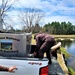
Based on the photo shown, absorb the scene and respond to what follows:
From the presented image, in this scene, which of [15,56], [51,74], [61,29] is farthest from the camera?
[61,29]

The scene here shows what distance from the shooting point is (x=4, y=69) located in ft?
14.3

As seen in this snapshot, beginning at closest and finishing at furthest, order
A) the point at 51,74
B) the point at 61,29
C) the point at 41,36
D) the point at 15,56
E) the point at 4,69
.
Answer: the point at 4,69, the point at 15,56, the point at 51,74, the point at 41,36, the point at 61,29

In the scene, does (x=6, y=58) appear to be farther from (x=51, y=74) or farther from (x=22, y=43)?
(x=51, y=74)

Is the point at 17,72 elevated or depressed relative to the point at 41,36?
depressed

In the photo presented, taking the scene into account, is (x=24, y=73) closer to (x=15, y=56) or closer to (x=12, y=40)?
(x=15, y=56)

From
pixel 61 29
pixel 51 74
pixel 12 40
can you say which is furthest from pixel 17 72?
pixel 61 29

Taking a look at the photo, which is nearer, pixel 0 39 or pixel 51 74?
pixel 0 39

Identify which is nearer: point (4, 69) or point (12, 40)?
point (4, 69)

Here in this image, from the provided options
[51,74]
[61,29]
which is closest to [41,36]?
[51,74]

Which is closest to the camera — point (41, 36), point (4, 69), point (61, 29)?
point (4, 69)

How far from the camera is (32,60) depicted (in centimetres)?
448

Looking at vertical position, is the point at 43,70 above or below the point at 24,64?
below

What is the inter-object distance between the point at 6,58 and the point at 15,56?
1.39 feet

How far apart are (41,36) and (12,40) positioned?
203cm
